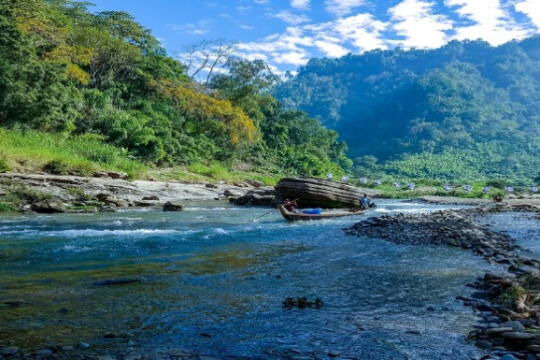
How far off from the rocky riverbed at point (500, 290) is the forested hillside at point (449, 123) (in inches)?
3142

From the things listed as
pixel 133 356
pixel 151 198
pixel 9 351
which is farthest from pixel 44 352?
pixel 151 198

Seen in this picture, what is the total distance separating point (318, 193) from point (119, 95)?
2671 centimetres

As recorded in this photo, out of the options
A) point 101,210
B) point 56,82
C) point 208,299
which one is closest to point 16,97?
point 56,82

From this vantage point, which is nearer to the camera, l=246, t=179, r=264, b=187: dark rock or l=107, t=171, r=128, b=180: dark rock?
l=107, t=171, r=128, b=180: dark rock

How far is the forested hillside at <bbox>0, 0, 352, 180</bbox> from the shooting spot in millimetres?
28609

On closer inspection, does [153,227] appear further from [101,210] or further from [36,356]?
[36,356]

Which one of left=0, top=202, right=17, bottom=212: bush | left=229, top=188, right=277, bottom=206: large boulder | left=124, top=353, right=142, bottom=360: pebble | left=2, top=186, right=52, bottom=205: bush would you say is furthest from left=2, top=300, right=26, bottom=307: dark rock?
left=229, top=188, right=277, bottom=206: large boulder

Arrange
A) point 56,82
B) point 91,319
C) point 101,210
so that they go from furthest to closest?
point 56,82
point 101,210
point 91,319

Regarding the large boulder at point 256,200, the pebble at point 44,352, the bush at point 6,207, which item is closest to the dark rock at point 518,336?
the pebble at point 44,352

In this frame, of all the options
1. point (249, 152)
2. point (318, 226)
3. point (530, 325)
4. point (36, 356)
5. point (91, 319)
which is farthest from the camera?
point (249, 152)

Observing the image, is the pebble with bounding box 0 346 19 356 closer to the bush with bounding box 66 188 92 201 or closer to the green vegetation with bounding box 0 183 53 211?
the green vegetation with bounding box 0 183 53 211

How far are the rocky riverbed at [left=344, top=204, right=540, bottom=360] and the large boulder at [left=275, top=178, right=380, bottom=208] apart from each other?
9.72m

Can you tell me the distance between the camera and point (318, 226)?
18359mm

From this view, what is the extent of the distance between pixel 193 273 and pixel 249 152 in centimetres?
5088
